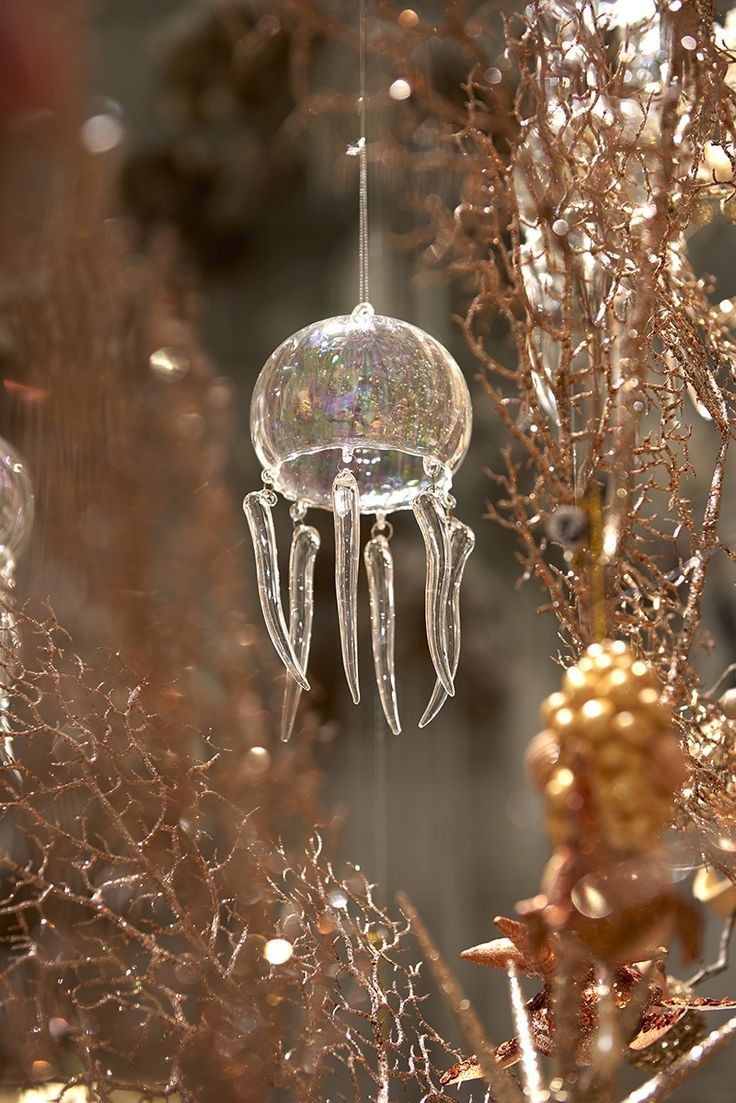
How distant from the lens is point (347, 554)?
621mm

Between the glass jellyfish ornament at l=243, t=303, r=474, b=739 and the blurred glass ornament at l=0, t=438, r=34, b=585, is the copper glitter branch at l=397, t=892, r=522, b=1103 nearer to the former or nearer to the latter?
the glass jellyfish ornament at l=243, t=303, r=474, b=739

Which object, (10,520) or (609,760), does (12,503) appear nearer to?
(10,520)

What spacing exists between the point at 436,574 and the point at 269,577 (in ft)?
0.30

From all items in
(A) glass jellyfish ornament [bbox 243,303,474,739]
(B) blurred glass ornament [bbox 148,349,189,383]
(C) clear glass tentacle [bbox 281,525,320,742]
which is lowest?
(B) blurred glass ornament [bbox 148,349,189,383]

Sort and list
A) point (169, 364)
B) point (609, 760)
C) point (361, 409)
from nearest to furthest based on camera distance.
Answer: point (609, 760), point (361, 409), point (169, 364)

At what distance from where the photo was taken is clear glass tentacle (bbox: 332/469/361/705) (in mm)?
615

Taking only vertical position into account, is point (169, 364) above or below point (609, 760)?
below

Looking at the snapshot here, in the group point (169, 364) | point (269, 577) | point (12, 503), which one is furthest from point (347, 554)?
point (169, 364)

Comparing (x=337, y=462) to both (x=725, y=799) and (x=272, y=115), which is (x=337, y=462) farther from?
(x=272, y=115)

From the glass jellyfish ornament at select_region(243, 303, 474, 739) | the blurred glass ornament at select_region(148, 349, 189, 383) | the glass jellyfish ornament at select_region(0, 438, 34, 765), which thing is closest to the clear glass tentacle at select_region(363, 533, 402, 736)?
the glass jellyfish ornament at select_region(243, 303, 474, 739)

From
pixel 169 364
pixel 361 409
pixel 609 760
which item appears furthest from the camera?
pixel 169 364

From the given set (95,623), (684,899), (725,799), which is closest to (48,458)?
(95,623)

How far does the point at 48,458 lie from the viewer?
90cm

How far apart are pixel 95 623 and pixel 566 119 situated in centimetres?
55
